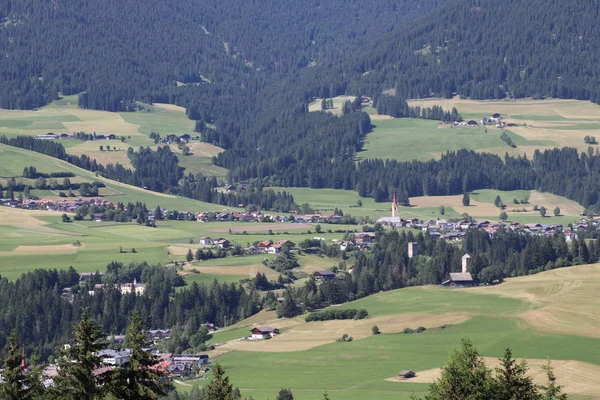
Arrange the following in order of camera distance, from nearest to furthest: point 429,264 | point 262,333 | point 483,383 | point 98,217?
point 483,383 → point 262,333 → point 429,264 → point 98,217

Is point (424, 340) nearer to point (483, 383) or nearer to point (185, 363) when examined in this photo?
point (185, 363)

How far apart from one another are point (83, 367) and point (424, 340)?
5824 centimetres

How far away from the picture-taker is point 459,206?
A: 18638 cm

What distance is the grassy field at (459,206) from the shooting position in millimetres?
175625

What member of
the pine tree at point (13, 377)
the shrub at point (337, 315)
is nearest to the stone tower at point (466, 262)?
the shrub at point (337, 315)

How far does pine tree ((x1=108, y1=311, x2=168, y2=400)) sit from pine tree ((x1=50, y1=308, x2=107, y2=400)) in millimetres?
679

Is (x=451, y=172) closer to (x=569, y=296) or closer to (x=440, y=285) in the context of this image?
(x=440, y=285)

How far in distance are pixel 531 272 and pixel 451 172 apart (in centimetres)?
8089

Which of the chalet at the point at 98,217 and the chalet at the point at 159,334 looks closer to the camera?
the chalet at the point at 159,334

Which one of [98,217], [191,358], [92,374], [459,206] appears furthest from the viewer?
[459,206]

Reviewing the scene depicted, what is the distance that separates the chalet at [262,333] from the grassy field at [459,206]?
238ft

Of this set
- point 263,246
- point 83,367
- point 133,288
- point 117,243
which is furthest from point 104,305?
point 83,367

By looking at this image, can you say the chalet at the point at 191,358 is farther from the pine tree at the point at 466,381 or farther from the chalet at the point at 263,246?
the pine tree at the point at 466,381

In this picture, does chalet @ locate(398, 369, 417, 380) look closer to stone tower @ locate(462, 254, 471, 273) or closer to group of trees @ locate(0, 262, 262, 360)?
group of trees @ locate(0, 262, 262, 360)
